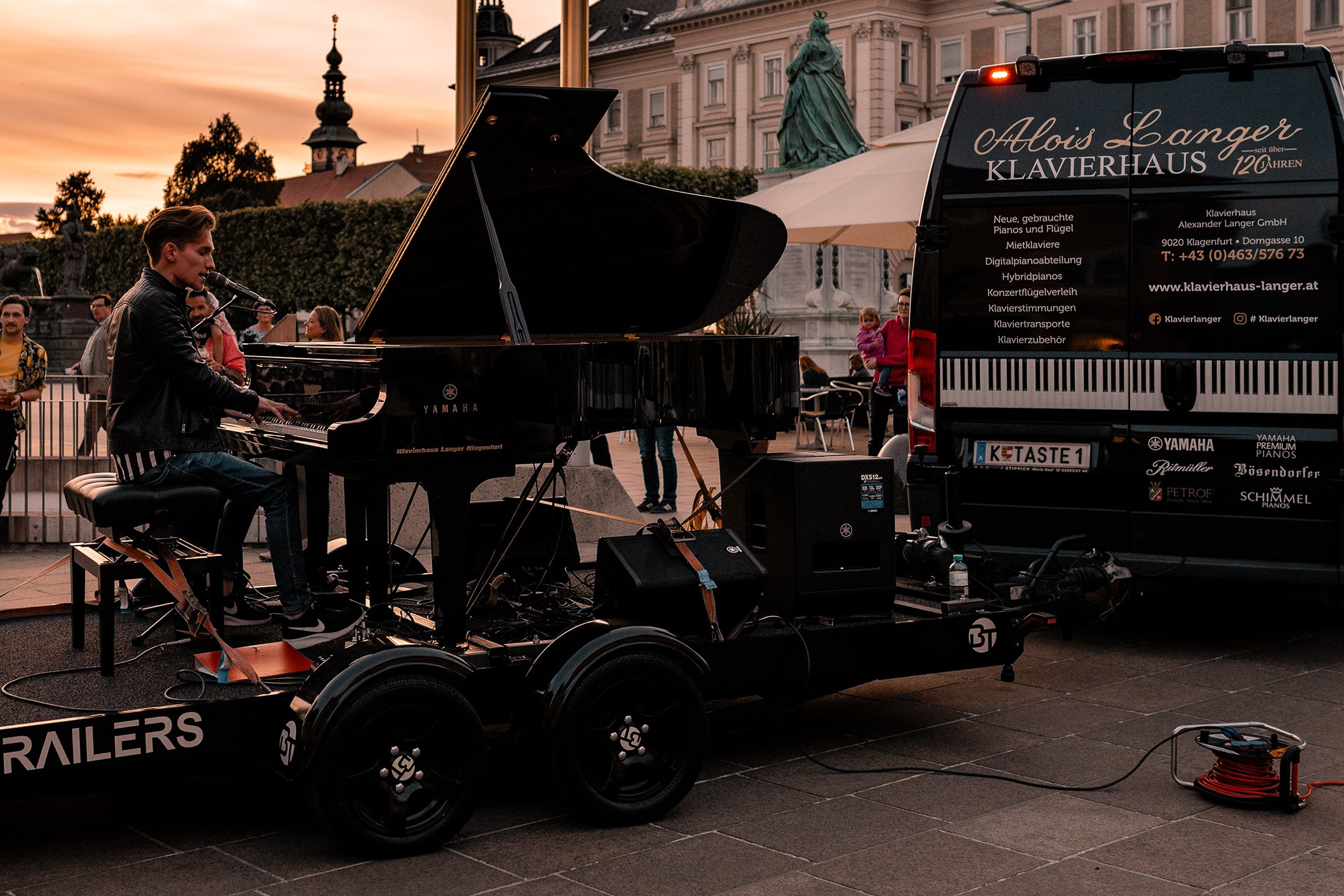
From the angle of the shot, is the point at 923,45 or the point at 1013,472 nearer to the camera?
the point at 1013,472

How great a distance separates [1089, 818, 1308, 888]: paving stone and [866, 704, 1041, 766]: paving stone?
94 centimetres

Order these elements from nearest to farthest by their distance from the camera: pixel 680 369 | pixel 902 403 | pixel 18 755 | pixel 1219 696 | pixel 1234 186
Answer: pixel 18 755, pixel 680 369, pixel 1219 696, pixel 1234 186, pixel 902 403

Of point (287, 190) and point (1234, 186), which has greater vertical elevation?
point (287, 190)

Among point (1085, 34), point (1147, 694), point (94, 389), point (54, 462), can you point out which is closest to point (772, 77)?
point (1085, 34)

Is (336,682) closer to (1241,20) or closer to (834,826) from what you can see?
(834,826)

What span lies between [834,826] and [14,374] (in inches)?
303

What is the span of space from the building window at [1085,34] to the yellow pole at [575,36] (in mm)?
52989

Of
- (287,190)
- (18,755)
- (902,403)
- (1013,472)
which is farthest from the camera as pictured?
(287,190)

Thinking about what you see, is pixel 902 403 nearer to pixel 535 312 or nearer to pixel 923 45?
pixel 535 312

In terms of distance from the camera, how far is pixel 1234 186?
6.91m

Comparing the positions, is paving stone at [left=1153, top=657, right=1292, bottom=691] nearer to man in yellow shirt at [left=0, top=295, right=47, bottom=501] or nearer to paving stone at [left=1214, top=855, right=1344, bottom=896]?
paving stone at [left=1214, top=855, right=1344, bottom=896]

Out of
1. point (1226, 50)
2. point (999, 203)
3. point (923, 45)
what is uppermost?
point (923, 45)

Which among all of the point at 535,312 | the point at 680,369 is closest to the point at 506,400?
the point at 680,369

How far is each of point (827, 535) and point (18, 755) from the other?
9.81ft
